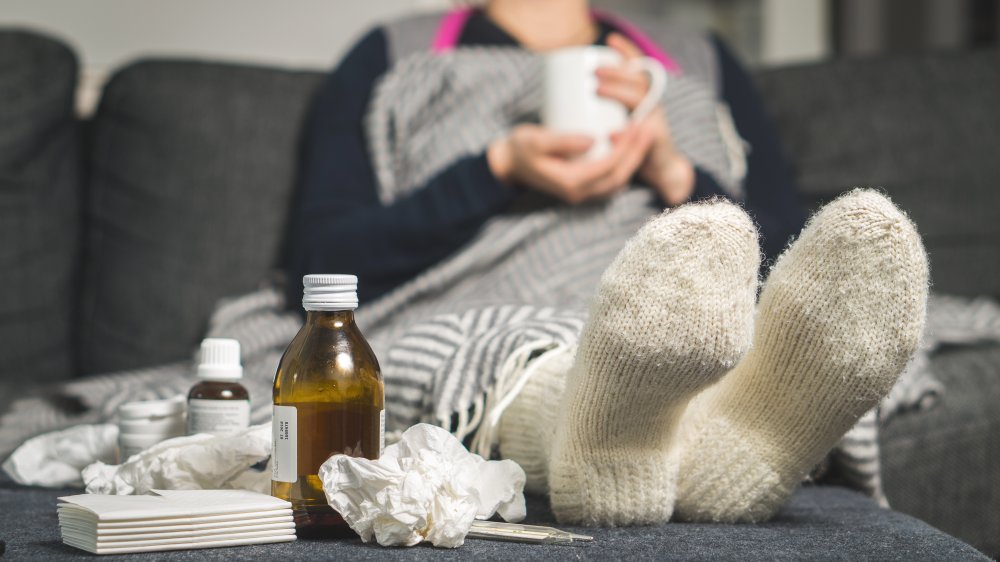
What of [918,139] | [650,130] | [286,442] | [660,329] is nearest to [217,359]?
[286,442]

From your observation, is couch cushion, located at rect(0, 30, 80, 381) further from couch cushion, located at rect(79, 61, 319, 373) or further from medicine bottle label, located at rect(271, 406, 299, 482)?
medicine bottle label, located at rect(271, 406, 299, 482)

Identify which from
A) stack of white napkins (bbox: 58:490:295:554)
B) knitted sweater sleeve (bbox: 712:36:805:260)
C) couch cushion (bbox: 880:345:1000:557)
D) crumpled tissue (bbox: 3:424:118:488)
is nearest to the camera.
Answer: stack of white napkins (bbox: 58:490:295:554)

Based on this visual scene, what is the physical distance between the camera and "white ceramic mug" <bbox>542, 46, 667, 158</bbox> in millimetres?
995

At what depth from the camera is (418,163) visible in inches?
45.7

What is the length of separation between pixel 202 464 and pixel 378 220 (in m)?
0.47

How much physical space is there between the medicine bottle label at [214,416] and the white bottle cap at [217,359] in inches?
0.7

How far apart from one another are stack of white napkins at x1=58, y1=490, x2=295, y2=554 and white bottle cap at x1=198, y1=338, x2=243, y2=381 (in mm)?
130

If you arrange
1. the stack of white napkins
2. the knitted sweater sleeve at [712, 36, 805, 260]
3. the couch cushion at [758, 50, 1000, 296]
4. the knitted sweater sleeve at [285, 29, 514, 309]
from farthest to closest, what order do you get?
the couch cushion at [758, 50, 1000, 296]
the knitted sweater sleeve at [712, 36, 805, 260]
the knitted sweater sleeve at [285, 29, 514, 309]
the stack of white napkins

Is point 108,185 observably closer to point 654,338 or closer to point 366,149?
point 366,149

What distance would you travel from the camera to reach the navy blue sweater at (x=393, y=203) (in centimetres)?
103

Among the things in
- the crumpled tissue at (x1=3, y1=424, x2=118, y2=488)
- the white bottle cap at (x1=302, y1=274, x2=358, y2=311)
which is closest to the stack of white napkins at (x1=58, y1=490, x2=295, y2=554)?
the white bottle cap at (x1=302, y1=274, x2=358, y2=311)

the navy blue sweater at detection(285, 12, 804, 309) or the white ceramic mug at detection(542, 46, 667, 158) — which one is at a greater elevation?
the white ceramic mug at detection(542, 46, 667, 158)

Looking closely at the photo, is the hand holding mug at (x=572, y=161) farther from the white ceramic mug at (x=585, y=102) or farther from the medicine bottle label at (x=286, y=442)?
the medicine bottle label at (x=286, y=442)

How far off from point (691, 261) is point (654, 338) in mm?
48
